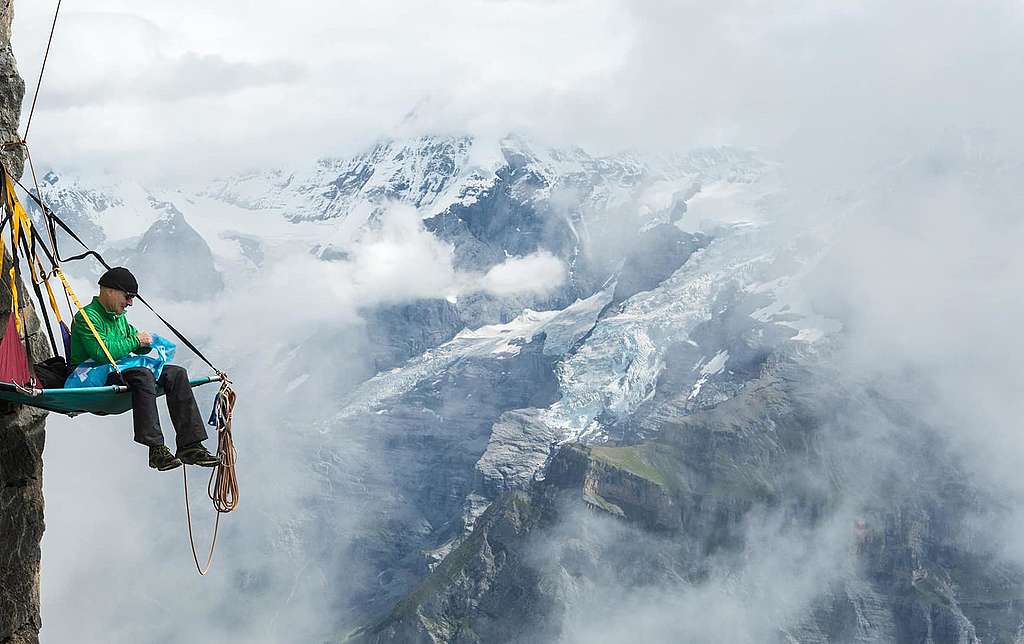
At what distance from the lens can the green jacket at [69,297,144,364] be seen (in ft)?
68.7

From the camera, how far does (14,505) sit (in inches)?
808

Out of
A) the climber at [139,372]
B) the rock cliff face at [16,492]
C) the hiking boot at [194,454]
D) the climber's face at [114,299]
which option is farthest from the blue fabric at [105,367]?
the hiking boot at [194,454]

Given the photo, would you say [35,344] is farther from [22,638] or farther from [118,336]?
[22,638]

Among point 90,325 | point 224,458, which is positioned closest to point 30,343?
point 90,325

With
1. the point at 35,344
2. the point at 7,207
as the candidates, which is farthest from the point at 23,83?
the point at 35,344

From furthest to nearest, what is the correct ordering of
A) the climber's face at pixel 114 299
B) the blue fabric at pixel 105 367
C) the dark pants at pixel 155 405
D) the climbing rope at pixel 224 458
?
the climbing rope at pixel 224 458
the climber's face at pixel 114 299
the blue fabric at pixel 105 367
the dark pants at pixel 155 405

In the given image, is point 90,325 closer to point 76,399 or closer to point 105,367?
point 105,367

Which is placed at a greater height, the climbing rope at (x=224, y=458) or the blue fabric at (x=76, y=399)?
the blue fabric at (x=76, y=399)

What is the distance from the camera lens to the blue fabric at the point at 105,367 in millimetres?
20766

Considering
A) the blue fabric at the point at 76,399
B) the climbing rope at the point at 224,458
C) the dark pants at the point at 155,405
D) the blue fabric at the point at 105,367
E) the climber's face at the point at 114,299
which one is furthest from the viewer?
the climbing rope at the point at 224,458

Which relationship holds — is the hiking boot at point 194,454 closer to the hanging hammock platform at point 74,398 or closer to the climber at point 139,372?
the climber at point 139,372

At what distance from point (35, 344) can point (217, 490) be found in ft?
11.9

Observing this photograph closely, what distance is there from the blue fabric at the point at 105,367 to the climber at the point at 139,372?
3.4 inches

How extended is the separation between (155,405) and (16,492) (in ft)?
7.87
